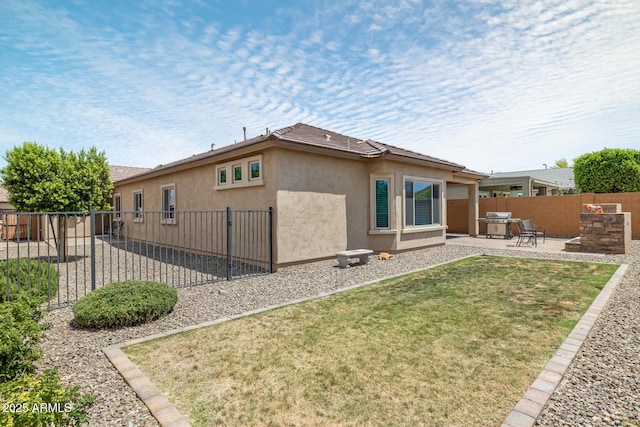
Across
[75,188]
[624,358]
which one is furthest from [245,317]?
[75,188]

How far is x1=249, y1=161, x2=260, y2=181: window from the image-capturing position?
10.2m

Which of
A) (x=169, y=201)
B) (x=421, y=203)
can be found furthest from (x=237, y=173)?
(x=421, y=203)

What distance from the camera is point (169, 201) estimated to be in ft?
50.9

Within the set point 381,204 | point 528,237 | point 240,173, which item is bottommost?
point 528,237

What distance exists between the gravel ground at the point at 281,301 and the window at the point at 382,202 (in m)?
3.54

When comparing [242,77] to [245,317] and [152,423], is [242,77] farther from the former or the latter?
[152,423]

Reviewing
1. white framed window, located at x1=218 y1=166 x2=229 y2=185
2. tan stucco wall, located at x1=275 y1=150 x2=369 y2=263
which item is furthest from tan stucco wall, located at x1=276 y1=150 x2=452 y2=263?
white framed window, located at x1=218 y1=166 x2=229 y2=185

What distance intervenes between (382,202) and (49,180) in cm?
1212

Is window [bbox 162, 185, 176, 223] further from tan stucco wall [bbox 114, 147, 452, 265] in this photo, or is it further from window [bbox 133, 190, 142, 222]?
window [bbox 133, 190, 142, 222]

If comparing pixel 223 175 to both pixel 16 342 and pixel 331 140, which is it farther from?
pixel 16 342

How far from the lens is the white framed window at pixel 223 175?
11.5 metres

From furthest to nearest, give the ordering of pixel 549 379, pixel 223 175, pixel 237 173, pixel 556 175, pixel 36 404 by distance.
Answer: pixel 556 175
pixel 223 175
pixel 237 173
pixel 549 379
pixel 36 404

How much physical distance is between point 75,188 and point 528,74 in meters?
16.1

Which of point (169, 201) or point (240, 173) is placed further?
point (169, 201)
